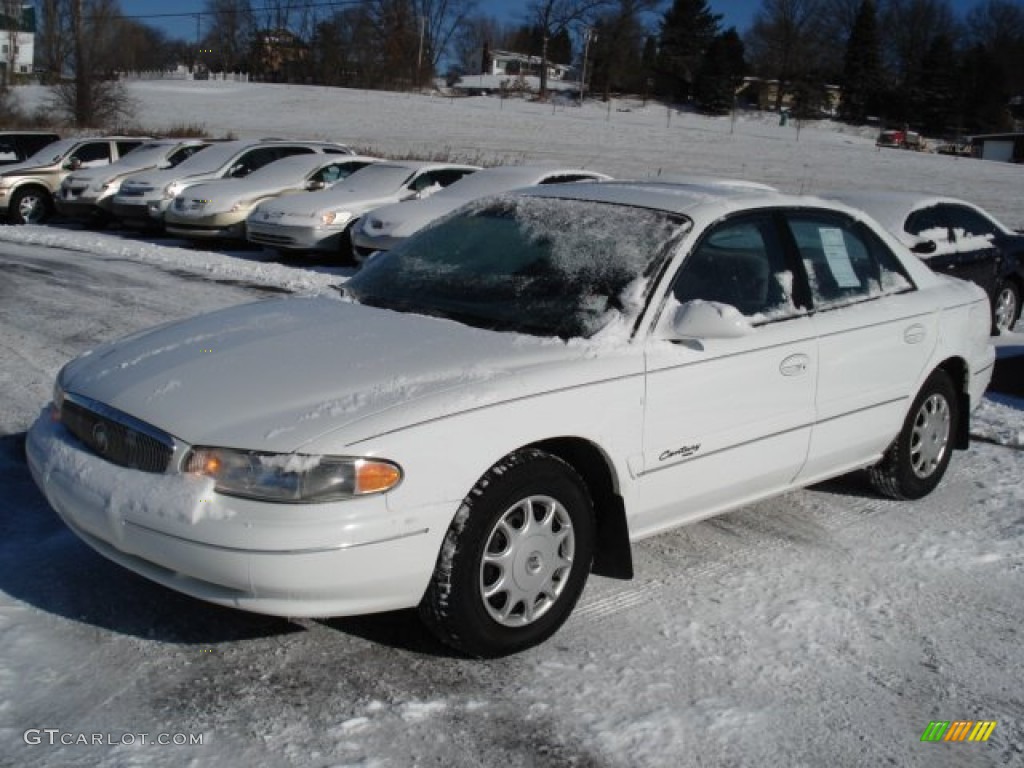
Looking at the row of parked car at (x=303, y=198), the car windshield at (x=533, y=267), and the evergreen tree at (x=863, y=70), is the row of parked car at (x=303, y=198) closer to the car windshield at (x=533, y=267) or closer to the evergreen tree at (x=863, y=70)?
the car windshield at (x=533, y=267)

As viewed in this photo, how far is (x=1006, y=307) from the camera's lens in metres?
11.2

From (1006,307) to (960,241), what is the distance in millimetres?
1114

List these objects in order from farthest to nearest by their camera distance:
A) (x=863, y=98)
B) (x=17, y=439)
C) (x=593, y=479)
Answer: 1. (x=863, y=98)
2. (x=17, y=439)
3. (x=593, y=479)

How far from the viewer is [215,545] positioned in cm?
315

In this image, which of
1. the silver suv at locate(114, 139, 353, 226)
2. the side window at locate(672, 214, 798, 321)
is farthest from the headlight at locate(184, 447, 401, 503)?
the silver suv at locate(114, 139, 353, 226)

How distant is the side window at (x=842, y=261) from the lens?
4.73m

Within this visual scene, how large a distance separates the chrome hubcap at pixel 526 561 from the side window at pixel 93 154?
57.2 feet

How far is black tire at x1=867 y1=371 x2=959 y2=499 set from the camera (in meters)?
5.25

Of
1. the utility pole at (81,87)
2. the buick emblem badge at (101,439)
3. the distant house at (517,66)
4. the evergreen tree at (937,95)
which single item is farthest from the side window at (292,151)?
the distant house at (517,66)

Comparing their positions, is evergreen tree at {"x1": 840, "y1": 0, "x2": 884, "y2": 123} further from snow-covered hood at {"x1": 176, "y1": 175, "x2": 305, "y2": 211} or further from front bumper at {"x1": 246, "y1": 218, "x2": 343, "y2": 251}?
front bumper at {"x1": 246, "y1": 218, "x2": 343, "y2": 251}

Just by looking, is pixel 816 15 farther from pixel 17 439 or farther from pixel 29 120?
pixel 17 439

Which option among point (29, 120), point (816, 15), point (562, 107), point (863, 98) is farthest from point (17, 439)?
point (816, 15)

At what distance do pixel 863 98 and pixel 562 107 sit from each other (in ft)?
99.4

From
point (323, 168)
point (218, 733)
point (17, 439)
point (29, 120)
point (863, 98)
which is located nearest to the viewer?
point (218, 733)
